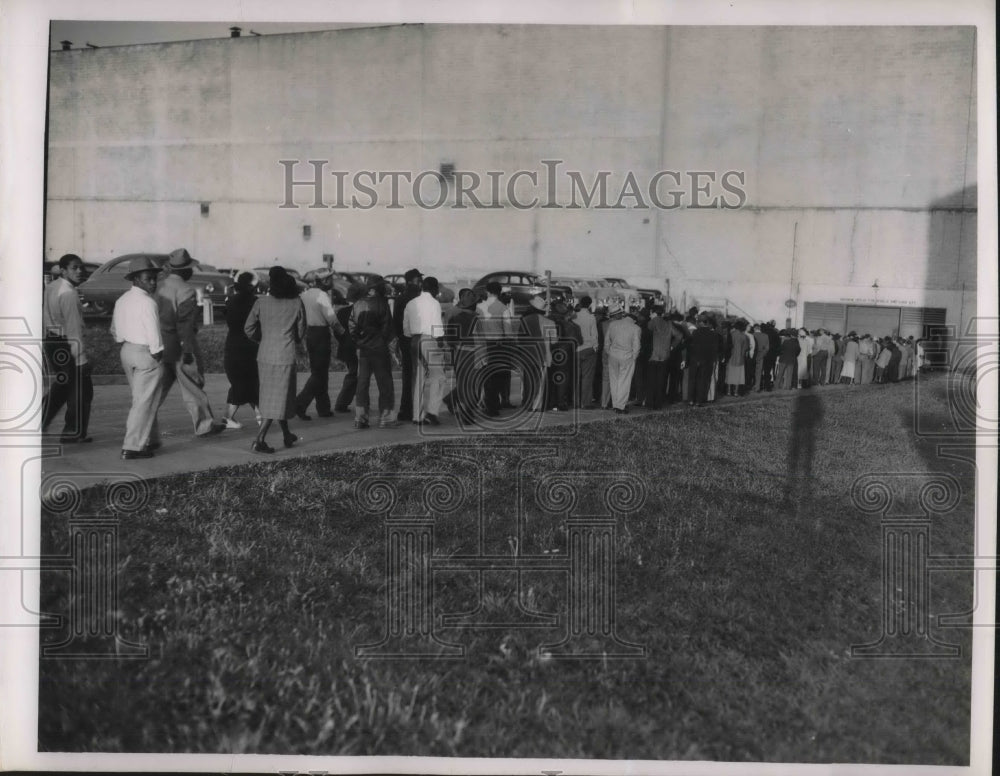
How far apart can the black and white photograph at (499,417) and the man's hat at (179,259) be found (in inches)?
0.5

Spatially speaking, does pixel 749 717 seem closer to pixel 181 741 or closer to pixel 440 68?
pixel 181 741

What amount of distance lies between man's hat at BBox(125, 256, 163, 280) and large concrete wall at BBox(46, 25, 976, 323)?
0.16 m

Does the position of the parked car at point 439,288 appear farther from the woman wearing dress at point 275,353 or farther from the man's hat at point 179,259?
the man's hat at point 179,259

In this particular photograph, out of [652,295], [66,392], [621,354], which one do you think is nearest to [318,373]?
[66,392]

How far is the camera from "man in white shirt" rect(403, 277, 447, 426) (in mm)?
5441

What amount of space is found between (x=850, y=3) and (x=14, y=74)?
3.81m

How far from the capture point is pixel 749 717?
146 inches

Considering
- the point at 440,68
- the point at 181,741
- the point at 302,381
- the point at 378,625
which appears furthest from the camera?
the point at 302,381

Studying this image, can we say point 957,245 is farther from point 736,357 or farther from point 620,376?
point 620,376

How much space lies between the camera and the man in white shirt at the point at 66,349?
4.21 metres

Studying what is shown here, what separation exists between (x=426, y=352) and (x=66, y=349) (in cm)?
244

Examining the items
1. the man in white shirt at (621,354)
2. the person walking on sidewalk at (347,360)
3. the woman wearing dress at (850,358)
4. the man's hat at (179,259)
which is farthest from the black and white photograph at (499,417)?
the man in white shirt at (621,354)

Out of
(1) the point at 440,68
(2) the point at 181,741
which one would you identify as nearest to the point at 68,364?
(2) the point at 181,741

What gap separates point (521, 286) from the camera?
17.0 feet
